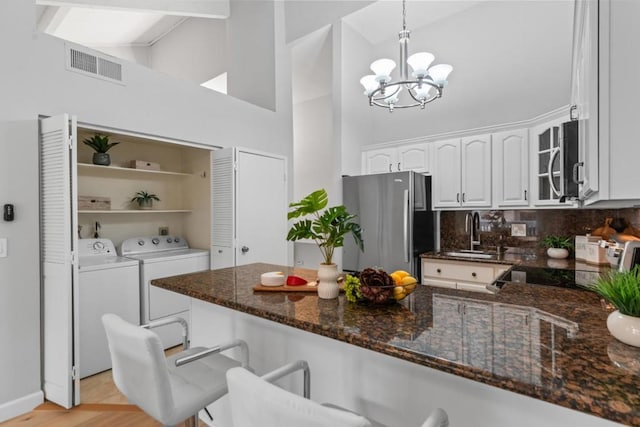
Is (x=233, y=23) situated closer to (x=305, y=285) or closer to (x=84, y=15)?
(x=84, y=15)

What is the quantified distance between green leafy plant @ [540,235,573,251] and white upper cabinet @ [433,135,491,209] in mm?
666

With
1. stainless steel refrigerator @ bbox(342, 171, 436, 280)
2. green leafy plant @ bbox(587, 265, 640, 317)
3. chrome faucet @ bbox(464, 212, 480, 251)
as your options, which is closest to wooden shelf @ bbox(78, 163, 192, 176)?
stainless steel refrigerator @ bbox(342, 171, 436, 280)

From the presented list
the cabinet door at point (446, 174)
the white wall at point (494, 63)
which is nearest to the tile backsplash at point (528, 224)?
the cabinet door at point (446, 174)

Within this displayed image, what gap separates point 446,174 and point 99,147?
3.68 metres

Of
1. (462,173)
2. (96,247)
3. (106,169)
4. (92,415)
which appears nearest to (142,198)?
(106,169)

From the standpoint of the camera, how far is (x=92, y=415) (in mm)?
2205

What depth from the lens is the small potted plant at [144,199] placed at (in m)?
3.83

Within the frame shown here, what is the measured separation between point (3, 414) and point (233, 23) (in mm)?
4717

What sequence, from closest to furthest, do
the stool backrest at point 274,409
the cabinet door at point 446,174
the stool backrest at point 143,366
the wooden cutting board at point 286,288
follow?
the stool backrest at point 274,409 → the stool backrest at point 143,366 → the wooden cutting board at point 286,288 → the cabinet door at point 446,174

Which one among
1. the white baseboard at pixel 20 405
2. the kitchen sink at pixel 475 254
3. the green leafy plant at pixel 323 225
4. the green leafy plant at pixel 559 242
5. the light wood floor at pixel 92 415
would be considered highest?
the green leafy plant at pixel 323 225

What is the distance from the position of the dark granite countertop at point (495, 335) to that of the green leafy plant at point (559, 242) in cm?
192

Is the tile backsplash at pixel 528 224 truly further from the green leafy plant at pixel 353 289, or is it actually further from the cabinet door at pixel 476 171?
the green leafy plant at pixel 353 289

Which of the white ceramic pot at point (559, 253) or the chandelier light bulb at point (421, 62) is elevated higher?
the chandelier light bulb at point (421, 62)

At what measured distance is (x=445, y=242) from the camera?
163 inches
